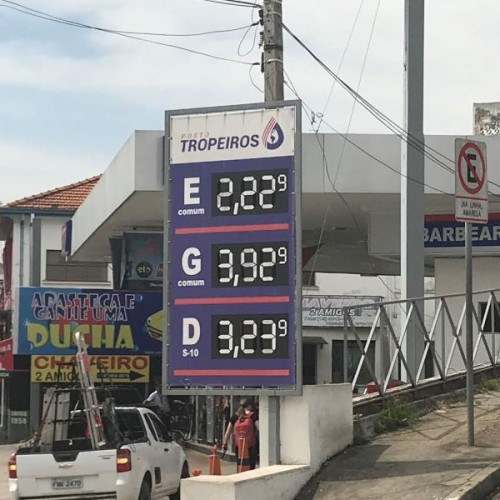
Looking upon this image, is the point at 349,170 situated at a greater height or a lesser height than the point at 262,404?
greater

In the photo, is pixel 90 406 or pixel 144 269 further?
pixel 144 269

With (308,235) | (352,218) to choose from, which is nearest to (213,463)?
(352,218)

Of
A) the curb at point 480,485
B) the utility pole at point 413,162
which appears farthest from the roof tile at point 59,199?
the curb at point 480,485

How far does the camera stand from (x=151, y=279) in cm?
2795

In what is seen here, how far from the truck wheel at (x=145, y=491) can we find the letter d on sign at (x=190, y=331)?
3.24m

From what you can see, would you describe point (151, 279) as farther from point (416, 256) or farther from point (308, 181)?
point (416, 256)

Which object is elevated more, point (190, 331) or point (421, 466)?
point (190, 331)

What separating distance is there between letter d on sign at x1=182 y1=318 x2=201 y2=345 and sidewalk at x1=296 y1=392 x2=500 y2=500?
205 centimetres

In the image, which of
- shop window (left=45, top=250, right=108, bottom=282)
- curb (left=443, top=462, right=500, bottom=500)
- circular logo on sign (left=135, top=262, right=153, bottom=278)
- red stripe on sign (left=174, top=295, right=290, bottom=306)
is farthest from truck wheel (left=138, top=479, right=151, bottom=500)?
shop window (left=45, top=250, right=108, bottom=282)

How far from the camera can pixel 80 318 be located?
28.8 meters

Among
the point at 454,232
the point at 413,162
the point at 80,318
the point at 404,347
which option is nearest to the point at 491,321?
the point at 404,347

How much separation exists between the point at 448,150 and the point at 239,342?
9238mm

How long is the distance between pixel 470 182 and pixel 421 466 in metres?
3.11

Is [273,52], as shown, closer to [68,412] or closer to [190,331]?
[190,331]
